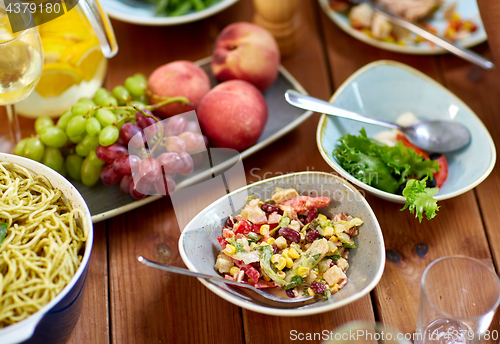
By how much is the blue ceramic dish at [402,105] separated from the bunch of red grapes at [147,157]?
1.21 ft

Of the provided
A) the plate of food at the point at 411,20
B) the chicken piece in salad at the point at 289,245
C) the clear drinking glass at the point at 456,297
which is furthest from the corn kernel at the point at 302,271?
the plate of food at the point at 411,20

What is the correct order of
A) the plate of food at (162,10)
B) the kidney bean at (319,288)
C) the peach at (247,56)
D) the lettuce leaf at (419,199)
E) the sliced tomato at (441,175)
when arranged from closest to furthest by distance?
the kidney bean at (319,288)
the lettuce leaf at (419,199)
the sliced tomato at (441,175)
the peach at (247,56)
the plate of food at (162,10)

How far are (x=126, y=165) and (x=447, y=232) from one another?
2.77ft

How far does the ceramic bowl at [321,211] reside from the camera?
821mm

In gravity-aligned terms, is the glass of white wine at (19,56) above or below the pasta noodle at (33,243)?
above

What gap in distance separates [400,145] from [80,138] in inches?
34.0

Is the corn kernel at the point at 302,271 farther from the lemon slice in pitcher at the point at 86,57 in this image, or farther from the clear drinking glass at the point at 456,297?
the lemon slice in pitcher at the point at 86,57

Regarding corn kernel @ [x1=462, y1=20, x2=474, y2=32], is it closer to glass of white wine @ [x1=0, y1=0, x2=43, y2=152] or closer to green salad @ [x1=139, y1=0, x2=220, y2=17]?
green salad @ [x1=139, y1=0, x2=220, y2=17]

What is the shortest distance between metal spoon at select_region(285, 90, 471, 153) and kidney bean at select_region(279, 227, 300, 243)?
0.35 metres

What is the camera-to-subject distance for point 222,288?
854 mm

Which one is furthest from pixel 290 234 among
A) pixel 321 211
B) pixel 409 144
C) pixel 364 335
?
pixel 409 144

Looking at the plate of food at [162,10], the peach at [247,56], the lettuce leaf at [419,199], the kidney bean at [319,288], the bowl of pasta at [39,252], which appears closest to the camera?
the bowl of pasta at [39,252]

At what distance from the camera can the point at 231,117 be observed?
118 centimetres

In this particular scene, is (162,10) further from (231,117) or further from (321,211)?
(321,211)
